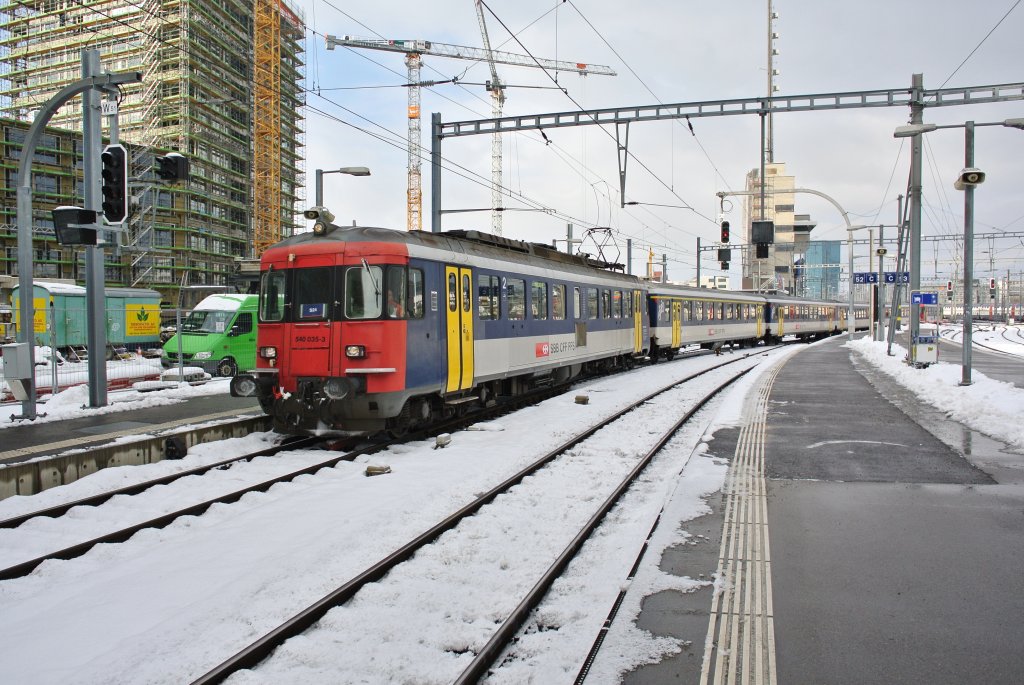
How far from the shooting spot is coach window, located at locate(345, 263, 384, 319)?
1019 cm

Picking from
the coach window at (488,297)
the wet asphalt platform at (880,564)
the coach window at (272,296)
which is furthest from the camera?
the coach window at (488,297)

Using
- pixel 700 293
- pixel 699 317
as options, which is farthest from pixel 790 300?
pixel 699 317

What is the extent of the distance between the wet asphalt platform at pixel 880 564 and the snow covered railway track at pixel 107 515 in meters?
4.51

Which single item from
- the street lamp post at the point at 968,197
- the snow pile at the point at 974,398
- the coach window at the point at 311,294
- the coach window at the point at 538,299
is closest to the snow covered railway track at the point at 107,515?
the coach window at the point at 311,294

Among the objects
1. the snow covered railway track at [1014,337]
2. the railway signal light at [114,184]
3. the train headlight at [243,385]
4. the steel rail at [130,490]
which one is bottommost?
the steel rail at [130,490]

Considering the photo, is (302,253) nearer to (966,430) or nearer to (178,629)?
(178,629)

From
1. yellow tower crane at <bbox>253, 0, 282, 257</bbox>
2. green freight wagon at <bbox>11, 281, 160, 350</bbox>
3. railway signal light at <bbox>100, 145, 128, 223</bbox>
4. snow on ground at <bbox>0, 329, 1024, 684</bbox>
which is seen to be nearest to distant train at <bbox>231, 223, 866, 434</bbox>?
snow on ground at <bbox>0, 329, 1024, 684</bbox>

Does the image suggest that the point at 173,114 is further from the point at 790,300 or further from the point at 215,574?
A: the point at 215,574

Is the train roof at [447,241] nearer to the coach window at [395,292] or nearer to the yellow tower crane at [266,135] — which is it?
the coach window at [395,292]

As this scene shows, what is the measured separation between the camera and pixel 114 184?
1223 cm

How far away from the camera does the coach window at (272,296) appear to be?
10.7 meters

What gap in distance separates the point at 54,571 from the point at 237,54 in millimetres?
74011

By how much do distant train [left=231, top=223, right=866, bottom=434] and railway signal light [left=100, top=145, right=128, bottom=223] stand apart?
329 centimetres

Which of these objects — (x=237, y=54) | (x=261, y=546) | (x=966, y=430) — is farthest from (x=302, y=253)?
(x=237, y=54)
